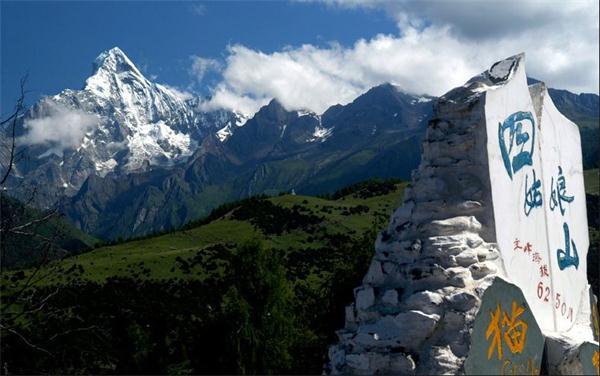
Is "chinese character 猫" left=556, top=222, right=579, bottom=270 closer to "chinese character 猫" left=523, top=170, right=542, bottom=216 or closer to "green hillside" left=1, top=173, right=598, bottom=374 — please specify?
"chinese character 猫" left=523, top=170, right=542, bottom=216

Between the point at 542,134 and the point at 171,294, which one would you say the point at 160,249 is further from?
the point at 542,134

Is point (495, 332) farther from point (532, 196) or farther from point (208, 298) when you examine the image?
point (208, 298)

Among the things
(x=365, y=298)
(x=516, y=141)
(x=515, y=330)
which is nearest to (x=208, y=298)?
(x=516, y=141)

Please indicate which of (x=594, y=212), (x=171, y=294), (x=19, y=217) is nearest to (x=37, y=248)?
(x=19, y=217)

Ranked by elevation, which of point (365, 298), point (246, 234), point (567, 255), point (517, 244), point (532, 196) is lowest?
point (365, 298)

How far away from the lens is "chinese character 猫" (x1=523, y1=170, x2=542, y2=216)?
369 inches

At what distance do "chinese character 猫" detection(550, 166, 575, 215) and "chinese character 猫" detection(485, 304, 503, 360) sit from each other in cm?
364

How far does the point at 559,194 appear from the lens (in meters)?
11.2

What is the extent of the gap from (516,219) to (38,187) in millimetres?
6226

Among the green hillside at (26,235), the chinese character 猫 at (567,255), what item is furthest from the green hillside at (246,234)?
the green hillside at (26,235)

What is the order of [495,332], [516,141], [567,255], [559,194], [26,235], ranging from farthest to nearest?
[567,255], [559,194], [516,141], [26,235], [495,332]

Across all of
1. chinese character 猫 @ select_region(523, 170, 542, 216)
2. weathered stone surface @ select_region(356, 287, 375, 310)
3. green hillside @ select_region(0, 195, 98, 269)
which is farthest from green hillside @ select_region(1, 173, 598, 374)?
chinese character 猫 @ select_region(523, 170, 542, 216)

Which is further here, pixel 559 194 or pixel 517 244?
pixel 559 194

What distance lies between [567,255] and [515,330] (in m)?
3.96
